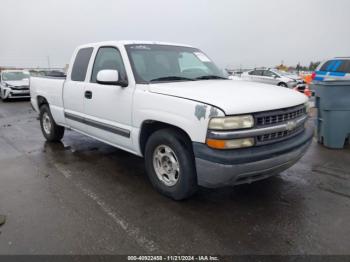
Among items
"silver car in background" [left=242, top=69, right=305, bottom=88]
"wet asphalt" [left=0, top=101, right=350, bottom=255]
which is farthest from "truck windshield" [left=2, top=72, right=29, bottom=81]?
→ "silver car in background" [left=242, top=69, right=305, bottom=88]

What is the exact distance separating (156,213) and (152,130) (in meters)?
1.04

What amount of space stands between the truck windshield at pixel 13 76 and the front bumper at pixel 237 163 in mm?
15825

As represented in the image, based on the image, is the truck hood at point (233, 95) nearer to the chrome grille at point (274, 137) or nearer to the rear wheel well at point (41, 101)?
the chrome grille at point (274, 137)

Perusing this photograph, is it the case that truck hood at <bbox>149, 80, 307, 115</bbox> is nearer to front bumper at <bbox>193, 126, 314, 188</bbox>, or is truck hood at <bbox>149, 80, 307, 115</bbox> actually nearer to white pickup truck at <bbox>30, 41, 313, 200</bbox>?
white pickup truck at <bbox>30, 41, 313, 200</bbox>

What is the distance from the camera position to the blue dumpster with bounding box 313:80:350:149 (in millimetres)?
5562

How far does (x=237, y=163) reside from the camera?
2.84 metres

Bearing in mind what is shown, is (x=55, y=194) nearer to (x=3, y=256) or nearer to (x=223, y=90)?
(x=3, y=256)

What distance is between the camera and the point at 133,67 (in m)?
3.81

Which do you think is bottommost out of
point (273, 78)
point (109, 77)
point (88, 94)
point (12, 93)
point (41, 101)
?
point (12, 93)

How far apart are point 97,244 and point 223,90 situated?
205 cm

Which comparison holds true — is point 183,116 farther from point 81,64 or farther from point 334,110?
point 334,110

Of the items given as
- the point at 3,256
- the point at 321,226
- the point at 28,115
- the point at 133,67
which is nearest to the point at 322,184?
the point at 321,226

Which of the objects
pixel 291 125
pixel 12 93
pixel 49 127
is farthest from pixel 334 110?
pixel 12 93

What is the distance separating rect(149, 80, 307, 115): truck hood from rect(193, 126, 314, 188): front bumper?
16.1 inches
